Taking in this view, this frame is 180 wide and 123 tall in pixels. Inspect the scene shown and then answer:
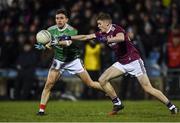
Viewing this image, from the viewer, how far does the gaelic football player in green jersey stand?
1697 centimetres

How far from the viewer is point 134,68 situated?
1673 centimetres

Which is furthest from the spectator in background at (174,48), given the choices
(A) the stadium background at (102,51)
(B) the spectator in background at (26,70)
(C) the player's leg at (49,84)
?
(C) the player's leg at (49,84)

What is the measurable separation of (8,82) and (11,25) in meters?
2.69

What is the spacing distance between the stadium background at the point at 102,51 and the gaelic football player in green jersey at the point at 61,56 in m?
7.86

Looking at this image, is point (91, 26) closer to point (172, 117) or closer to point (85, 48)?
point (85, 48)

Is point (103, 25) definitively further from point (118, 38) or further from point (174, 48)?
point (174, 48)

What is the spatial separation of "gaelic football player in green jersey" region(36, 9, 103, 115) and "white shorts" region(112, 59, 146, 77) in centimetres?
124

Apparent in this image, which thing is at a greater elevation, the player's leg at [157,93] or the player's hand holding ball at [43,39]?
the player's hand holding ball at [43,39]

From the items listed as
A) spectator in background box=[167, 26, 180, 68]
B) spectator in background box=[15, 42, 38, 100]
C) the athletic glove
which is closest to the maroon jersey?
the athletic glove

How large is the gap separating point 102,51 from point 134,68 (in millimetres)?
9349

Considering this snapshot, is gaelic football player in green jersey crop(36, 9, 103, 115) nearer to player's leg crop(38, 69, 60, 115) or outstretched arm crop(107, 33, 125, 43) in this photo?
player's leg crop(38, 69, 60, 115)

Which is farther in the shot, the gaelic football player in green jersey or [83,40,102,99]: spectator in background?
[83,40,102,99]: spectator in background

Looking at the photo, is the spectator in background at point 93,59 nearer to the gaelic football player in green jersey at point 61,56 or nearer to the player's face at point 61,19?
the gaelic football player in green jersey at point 61,56

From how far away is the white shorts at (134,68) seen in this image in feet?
54.8
